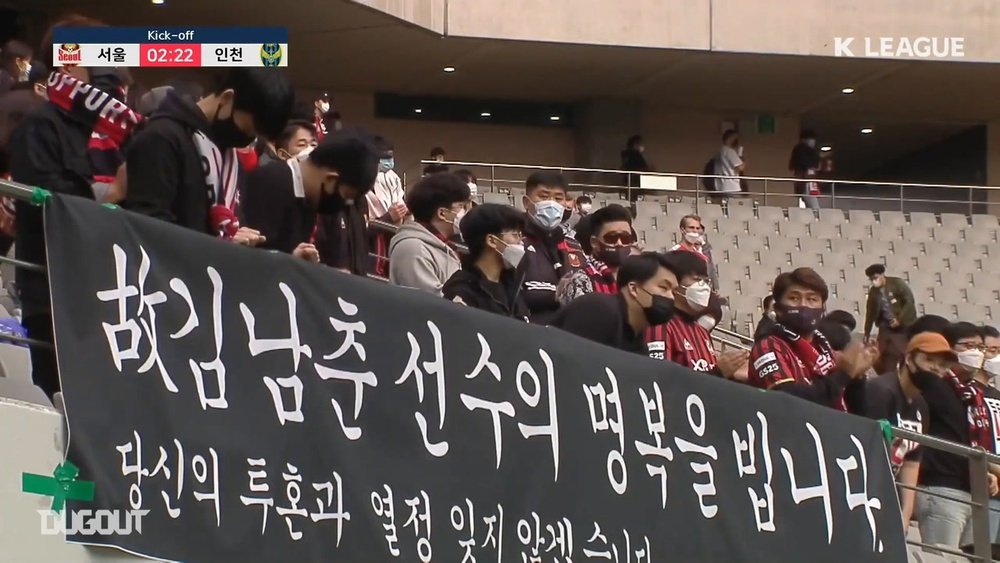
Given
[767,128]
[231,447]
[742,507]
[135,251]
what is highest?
[767,128]

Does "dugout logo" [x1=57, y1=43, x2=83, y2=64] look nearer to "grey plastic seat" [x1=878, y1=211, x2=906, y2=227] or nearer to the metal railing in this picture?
the metal railing

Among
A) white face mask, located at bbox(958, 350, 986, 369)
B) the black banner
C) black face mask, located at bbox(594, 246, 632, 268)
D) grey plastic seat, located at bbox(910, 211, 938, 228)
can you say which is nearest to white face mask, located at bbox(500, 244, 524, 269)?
the black banner

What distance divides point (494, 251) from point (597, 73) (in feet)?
48.6

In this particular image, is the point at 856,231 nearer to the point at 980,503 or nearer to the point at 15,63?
the point at 980,503

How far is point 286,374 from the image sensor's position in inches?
186

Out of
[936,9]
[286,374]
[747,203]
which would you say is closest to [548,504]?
[286,374]

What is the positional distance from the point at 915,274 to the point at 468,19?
548 centimetres

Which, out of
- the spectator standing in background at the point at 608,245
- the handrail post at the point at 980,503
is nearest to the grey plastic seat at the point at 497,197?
the spectator standing in background at the point at 608,245

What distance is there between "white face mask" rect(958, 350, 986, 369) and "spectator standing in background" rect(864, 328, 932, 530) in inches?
32.2

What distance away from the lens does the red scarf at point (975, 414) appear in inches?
332

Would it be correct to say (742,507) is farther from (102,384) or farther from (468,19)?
(468,19)

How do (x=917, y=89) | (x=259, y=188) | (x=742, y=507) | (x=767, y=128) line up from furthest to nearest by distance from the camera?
(x=767, y=128) → (x=917, y=89) → (x=742, y=507) → (x=259, y=188)

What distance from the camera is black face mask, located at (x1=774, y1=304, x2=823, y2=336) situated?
24.2ft

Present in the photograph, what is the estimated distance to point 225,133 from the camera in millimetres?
5133
